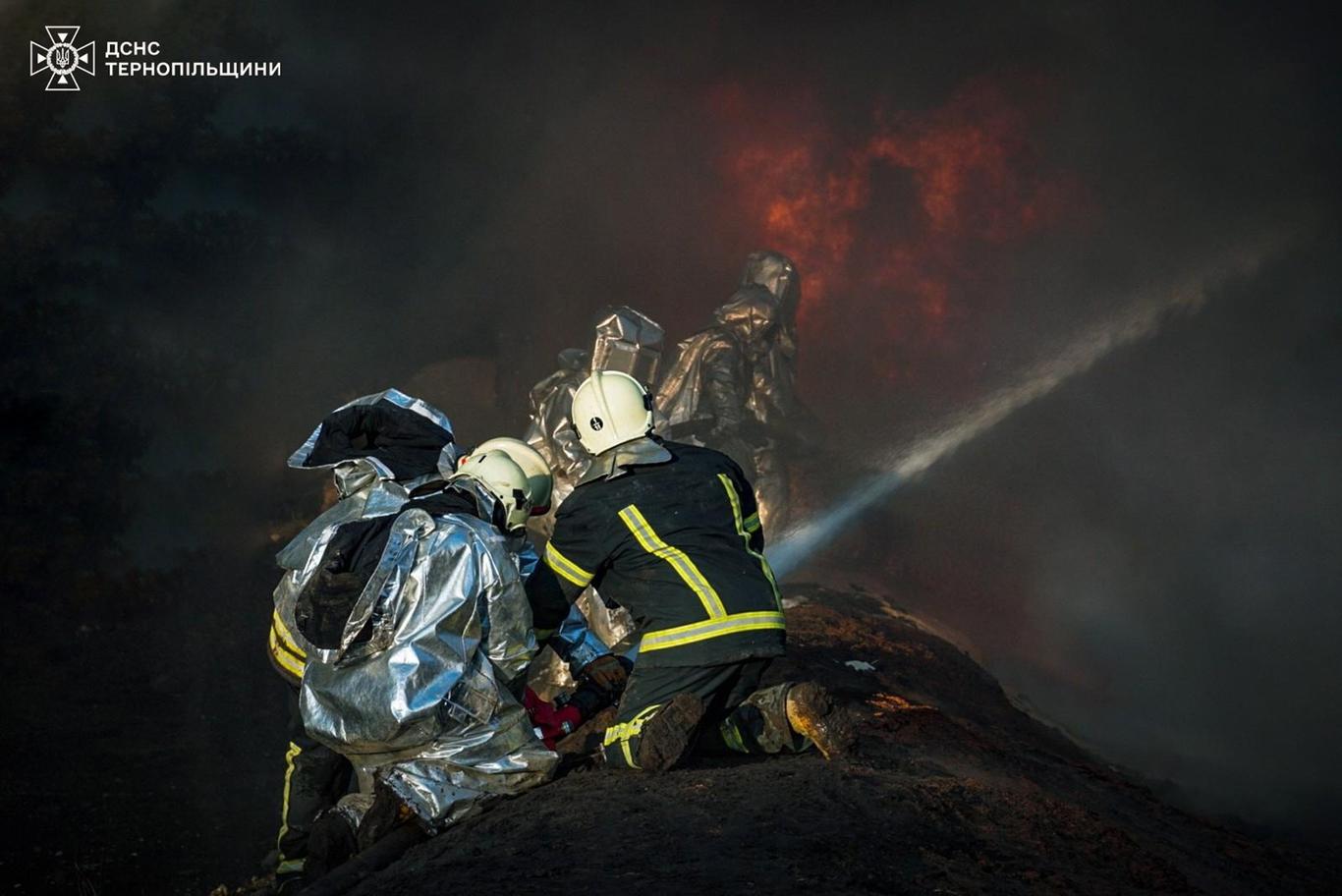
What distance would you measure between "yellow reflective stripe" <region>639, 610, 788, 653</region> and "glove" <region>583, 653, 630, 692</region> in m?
0.59

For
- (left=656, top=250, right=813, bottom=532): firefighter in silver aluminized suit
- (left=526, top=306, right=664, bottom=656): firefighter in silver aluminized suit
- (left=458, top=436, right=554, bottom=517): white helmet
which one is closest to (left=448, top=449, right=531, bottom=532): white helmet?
(left=458, top=436, right=554, bottom=517): white helmet

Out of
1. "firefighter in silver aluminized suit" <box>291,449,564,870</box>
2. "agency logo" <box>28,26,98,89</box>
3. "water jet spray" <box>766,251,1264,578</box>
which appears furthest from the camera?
"agency logo" <box>28,26,98,89</box>

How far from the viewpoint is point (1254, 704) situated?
34.8 feet

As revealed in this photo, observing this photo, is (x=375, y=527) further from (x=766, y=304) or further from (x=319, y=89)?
(x=319, y=89)

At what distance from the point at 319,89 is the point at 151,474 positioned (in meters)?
8.52

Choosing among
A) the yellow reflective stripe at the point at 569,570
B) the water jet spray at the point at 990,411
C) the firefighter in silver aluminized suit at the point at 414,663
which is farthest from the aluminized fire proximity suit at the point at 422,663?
the water jet spray at the point at 990,411

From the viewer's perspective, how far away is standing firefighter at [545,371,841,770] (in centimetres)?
395

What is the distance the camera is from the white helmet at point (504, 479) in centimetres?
427

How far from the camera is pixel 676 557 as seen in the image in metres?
4.02

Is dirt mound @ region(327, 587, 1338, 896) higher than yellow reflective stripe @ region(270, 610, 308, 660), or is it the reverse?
yellow reflective stripe @ region(270, 610, 308, 660)

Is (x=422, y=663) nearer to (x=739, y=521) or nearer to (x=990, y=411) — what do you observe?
(x=739, y=521)

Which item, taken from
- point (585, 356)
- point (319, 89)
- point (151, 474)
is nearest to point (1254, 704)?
point (585, 356)

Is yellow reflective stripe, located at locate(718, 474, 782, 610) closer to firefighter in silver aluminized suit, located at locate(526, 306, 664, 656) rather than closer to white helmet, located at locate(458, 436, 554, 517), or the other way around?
white helmet, located at locate(458, 436, 554, 517)

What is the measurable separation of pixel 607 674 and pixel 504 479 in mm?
989
